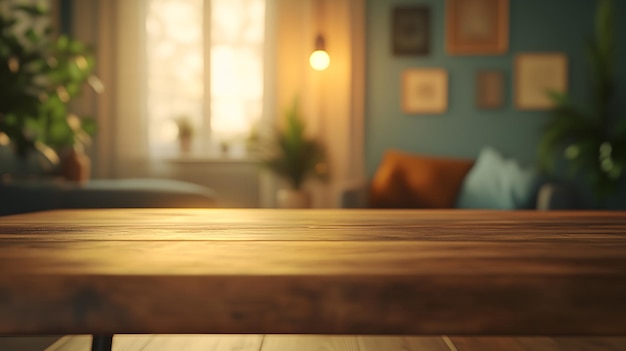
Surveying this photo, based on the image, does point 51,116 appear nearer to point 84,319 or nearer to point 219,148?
point 219,148

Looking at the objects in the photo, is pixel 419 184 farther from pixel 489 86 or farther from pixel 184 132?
pixel 184 132

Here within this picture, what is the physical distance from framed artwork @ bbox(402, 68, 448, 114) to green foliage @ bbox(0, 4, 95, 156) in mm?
2559

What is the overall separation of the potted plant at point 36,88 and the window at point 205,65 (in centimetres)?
110

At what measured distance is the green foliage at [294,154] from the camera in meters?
4.10

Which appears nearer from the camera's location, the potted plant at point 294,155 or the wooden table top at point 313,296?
the wooden table top at point 313,296

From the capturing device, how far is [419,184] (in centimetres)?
272

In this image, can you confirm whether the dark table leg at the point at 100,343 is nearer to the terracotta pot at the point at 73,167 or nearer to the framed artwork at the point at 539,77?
the terracotta pot at the point at 73,167

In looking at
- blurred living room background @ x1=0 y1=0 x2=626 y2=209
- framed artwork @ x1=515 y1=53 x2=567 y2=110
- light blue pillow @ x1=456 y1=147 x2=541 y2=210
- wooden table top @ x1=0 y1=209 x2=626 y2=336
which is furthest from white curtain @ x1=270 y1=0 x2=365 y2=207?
wooden table top @ x1=0 y1=209 x2=626 y2=336

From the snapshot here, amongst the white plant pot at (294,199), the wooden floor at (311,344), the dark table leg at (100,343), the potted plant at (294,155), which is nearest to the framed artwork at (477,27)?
the potted plant at (294,155)

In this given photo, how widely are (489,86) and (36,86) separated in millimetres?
3479

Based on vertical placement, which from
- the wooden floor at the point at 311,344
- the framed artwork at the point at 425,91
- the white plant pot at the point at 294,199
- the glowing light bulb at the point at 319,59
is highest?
the glowing light bulb at the point at 319,59

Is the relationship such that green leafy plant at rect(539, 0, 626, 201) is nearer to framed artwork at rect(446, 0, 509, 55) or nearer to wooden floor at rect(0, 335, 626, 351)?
framed artwork at rect(446, 0, 509, 55)

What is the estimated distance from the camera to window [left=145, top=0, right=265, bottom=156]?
4.61 metres

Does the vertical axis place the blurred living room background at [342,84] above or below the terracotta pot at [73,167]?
above
